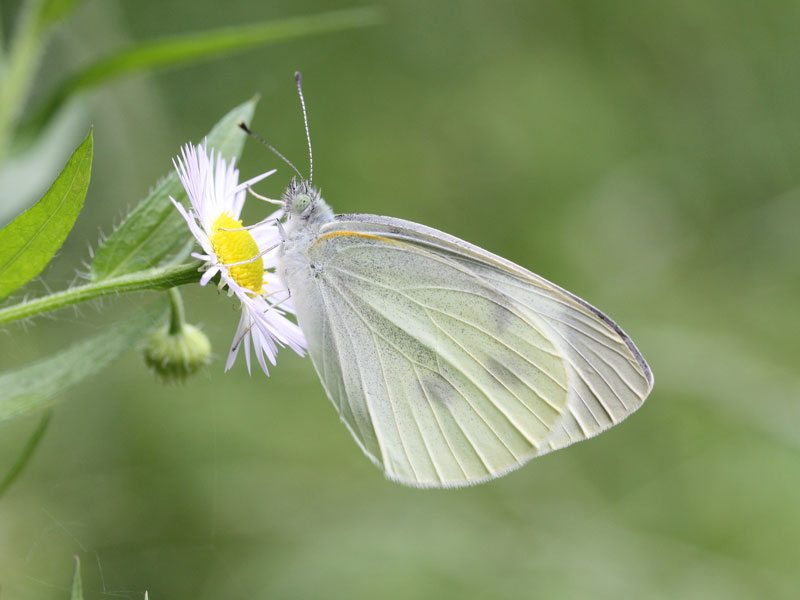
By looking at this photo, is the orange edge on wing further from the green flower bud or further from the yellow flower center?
the green flower bud

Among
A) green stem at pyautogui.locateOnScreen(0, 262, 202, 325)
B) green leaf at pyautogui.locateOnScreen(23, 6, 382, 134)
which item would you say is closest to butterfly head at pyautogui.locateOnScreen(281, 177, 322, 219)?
green leaf at pyautogui.locateOnScreen(23, 6, 382, 134)

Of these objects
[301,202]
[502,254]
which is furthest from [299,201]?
[502,254]

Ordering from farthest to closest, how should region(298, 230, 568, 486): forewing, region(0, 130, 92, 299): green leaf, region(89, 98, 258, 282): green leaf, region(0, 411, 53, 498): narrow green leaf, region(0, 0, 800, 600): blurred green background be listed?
1. region(0, 0, 800, 600): blurred green background
2. region(298, 230, 568, 486): forewing
3. region(89, 98, 258, 282): green leaf
4. region(0, 411, 53, 498): narrow green leaf
5. region(0, 130, 92, 299): green leaf

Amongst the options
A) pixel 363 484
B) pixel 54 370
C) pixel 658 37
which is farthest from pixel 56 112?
pixel 658 37

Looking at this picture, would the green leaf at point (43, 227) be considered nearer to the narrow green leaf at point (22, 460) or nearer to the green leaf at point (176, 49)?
the narrow green leaf at point (22, 460)

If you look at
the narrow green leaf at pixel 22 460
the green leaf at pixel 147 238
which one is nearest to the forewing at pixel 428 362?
the green leaf at pixel 147 238

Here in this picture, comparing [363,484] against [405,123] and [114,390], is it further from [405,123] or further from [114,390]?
[405,123]
